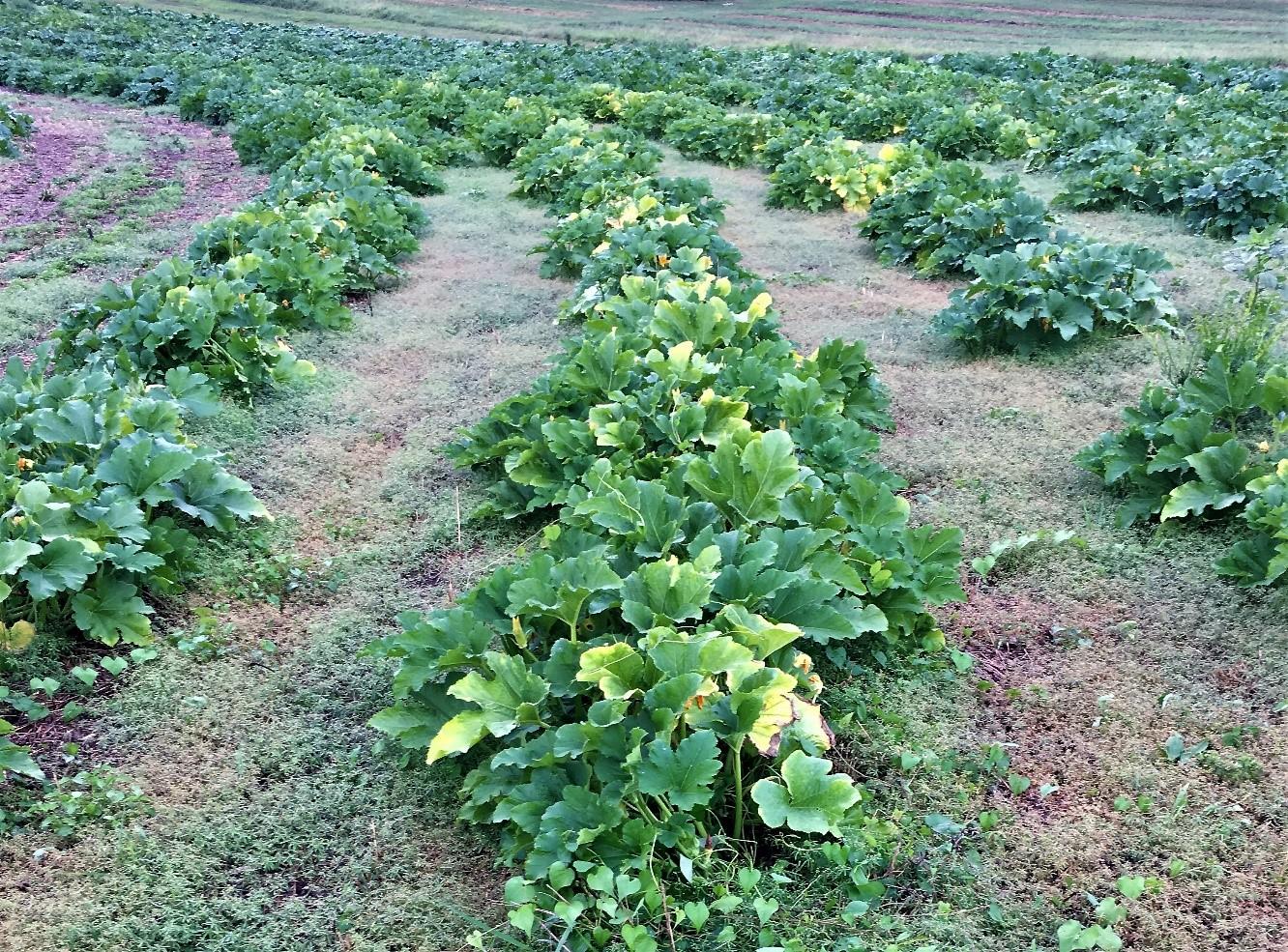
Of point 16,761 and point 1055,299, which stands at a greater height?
point 1055,299

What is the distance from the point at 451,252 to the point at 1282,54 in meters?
18.6

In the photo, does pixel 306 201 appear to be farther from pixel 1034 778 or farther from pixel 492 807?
pixel 1034 778

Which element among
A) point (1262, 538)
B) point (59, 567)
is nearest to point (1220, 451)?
point (1262, 538)

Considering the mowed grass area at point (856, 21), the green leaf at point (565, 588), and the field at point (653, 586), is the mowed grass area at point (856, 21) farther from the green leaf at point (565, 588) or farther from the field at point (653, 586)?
the green leaf at point (565, 588)

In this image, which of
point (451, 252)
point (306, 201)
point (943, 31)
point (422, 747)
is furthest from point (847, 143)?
point (943, 31)

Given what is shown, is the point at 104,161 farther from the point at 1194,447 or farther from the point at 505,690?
the point at 1194,447

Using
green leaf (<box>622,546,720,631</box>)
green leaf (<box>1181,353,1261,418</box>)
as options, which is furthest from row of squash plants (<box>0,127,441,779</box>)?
green leaf (<box>1181,353,1261,418</box>)

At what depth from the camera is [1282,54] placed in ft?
66.1

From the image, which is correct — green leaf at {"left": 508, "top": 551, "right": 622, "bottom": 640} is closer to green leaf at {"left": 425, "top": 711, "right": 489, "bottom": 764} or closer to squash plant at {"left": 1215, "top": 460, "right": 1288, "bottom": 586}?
green leaf at {"left": 425, "top": 711, "right": 489, "bottom": 764}

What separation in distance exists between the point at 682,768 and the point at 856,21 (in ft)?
97.2

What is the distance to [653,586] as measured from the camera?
128 inches

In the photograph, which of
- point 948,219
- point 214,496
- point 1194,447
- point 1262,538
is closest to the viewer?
point 1262,538

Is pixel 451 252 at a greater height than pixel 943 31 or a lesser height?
lesser

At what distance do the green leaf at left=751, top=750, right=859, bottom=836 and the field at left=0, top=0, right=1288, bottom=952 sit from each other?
13 mm
